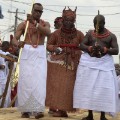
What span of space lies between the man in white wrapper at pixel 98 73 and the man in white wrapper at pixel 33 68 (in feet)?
2.18

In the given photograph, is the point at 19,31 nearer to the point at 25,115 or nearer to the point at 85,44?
the point at 85,44

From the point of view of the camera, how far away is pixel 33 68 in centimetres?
785

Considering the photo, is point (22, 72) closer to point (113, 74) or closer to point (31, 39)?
point (31, 39)

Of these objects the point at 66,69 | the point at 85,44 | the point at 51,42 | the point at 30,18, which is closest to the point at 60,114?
the point at 66,69

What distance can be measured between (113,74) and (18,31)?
182 centimetres

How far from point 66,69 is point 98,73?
29.8 inches

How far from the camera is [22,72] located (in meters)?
7.93

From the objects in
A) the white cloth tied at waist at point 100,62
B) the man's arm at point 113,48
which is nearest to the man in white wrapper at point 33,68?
the white cloth tied at waist at point 100,62

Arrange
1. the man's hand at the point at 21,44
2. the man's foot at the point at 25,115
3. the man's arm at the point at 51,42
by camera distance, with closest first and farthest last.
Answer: the man's hand at the point at 21,44 < the man's foot at the point at 25,115 < the man's arm at the point at 51,42

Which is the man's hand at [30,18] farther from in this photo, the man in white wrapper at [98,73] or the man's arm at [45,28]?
the man in white wrapper at [98,73]

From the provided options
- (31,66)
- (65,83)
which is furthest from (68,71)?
(31,66)

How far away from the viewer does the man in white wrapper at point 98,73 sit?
7.59 m

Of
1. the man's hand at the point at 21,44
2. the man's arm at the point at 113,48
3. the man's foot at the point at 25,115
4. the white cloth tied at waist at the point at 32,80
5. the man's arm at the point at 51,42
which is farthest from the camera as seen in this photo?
the man's arm at the point at 51,42

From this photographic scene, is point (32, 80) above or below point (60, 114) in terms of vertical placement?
above
